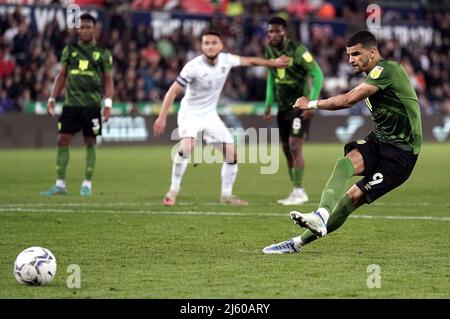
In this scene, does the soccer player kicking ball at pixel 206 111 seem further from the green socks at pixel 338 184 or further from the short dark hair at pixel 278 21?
the green socks at pixel 338 184

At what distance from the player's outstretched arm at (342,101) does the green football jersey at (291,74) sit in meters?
6.40

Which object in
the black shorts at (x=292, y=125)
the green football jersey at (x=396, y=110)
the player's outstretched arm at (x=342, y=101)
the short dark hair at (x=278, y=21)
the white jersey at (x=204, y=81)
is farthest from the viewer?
the black shorts at (x=292, y=125)

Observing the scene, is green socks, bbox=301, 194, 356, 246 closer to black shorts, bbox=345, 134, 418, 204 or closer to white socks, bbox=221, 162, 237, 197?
black shorts, bbox=345, 134, 418, 204

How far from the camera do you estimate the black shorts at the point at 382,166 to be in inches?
383

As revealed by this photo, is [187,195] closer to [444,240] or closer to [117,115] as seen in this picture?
[444,240]

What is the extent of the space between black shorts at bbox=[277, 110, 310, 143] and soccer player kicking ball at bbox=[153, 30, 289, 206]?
44.7 inches

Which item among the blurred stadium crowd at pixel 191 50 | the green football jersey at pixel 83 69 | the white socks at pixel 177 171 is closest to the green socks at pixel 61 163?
the green football jersey at pixel 83 69

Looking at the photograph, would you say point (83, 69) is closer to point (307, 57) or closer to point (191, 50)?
point (307, 57)

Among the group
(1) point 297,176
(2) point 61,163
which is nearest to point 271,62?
(1) point 297,176

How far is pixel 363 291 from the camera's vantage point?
7801 mm
